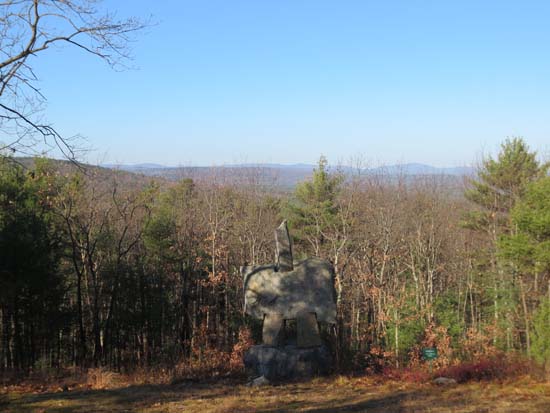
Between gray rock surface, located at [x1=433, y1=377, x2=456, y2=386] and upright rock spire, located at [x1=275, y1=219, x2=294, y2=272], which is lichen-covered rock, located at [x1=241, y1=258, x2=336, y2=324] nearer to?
upright rock spire, located at [x1=275, y1=219, x2=294, y2=272]

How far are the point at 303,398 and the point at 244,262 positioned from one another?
16.2 meters

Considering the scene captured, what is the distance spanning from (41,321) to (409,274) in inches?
641

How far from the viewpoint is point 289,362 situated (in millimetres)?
12727

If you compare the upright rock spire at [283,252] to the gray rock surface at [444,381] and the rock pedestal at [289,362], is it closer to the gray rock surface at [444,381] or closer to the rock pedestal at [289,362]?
the rock pedestal at [289,362]

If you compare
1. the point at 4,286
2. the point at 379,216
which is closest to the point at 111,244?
the point at 4,286

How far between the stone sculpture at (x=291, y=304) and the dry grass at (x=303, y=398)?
1244 mm

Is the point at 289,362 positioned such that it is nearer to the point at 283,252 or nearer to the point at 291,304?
the point at 291,304

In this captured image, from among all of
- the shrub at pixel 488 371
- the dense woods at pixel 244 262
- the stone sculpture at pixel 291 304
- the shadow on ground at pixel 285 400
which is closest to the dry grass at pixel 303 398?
the shadow on ground at pixel 285 400

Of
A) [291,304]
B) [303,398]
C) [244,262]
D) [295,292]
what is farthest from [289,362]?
[244,262]

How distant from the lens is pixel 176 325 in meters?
23.1

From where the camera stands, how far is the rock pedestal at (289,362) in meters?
12.7

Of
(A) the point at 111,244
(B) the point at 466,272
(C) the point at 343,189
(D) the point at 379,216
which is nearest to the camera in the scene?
(A) the point at 111,244

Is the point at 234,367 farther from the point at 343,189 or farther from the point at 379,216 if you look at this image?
the point at 343,189

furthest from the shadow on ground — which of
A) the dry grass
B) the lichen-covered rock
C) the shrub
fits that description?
the lichen-covered rock
